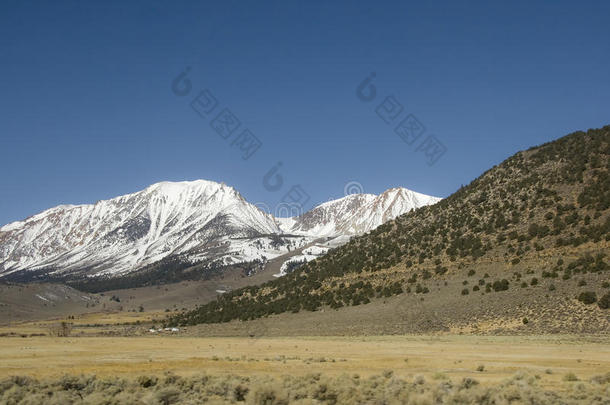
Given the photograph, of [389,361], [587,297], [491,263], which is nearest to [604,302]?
[587,297]

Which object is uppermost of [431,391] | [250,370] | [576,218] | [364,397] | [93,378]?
[93,378]

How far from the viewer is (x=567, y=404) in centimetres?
1783

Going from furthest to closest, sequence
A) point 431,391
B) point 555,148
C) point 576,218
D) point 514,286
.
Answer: point 555,148 < point 576,218 < point 514,286 < point 431,391

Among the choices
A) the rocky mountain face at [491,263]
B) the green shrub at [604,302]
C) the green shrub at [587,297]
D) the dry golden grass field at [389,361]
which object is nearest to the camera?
the dry golden grass field at [389,361]

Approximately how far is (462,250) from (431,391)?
59703mm

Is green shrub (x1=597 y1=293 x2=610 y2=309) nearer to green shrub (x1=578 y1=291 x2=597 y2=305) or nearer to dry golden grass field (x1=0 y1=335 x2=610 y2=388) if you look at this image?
green shrub (x1=578 y1=291 x2=597 y2=305)

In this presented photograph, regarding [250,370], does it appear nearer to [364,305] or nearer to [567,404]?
[567,404]

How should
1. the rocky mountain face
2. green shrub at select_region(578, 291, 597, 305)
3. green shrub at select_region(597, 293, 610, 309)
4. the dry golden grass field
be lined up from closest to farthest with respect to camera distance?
the dry golden grass field < green shrub at select_region(597, 293, 610, 309) < green shrub at select_region(578, 291, 597, 305) < the rocky mountain face

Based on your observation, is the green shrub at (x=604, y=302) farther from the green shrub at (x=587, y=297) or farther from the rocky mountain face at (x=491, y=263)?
the green shrub at (x=587, y=297)

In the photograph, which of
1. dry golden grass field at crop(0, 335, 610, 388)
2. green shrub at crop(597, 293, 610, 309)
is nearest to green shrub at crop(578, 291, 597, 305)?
green shrub at crop(597, 293, 610, 309)

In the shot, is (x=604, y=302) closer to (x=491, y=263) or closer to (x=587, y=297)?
(x=587, y=297)

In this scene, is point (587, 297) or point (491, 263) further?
point (491, 263)

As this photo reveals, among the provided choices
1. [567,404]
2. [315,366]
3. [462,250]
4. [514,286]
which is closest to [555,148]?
[462,250]

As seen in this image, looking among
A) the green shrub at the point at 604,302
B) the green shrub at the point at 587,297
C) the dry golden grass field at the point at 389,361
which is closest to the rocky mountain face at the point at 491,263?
the green shrub at the point at 587,297
